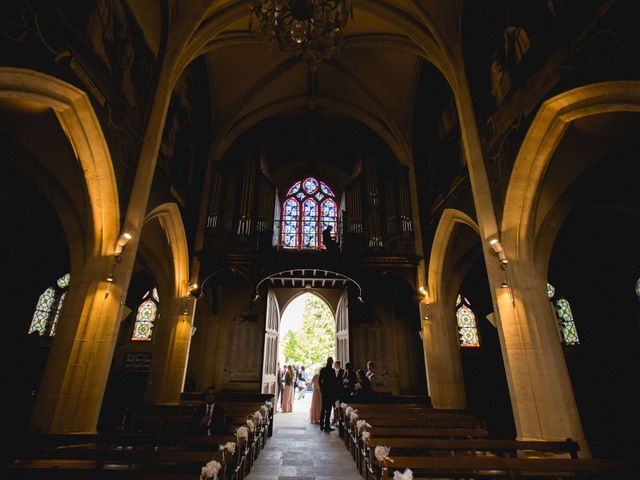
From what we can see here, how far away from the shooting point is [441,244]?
9539 millimetres

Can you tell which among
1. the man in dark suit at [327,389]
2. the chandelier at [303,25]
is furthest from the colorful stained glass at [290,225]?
the chandelier at [303,25]

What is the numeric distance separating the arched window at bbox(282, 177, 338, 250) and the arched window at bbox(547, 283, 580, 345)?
8865 mm

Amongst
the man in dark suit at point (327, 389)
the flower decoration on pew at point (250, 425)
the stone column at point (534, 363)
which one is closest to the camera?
the stone column at point (534, 363)

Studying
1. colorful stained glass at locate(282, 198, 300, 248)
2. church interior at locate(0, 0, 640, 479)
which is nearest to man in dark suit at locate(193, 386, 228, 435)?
church interior at locate(0, 0, 640, 479)

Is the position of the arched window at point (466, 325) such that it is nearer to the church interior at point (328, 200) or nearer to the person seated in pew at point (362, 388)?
the church interior at point (328, 200)

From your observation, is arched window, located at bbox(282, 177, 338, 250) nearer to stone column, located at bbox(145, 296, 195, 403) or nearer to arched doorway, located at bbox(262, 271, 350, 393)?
arched doorway, located at bbox(262, 271, 350, 393)

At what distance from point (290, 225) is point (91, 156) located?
8509mm

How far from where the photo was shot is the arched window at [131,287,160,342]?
45.1 ft

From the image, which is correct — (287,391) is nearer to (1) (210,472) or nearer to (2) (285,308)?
(2) (285,308)

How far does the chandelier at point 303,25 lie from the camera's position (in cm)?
518

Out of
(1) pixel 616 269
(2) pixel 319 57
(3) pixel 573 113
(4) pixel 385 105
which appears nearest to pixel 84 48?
(2) pixel 319 57

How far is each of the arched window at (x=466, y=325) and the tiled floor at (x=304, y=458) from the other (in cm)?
725

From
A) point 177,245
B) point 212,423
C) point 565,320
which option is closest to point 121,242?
point 212,423

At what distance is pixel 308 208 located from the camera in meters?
14.9
